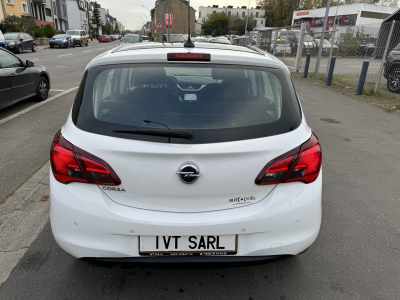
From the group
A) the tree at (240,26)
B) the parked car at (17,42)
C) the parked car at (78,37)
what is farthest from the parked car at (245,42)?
the tree at (240,26)

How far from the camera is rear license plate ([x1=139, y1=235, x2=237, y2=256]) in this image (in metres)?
1.95

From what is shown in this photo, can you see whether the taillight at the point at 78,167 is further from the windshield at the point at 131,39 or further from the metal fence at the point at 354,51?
the windshield at the point at 131,39

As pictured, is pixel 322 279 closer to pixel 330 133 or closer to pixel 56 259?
pixel 56 259

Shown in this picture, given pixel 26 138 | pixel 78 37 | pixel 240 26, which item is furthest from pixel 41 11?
pixel 26 138

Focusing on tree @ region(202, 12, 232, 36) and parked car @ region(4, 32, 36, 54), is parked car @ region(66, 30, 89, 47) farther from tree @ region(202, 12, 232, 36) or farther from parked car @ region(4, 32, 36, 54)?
tree @ region(202, 12, 232, 36)

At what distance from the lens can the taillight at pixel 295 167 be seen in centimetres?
196

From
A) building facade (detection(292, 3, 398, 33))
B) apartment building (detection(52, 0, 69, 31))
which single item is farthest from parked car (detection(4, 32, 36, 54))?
apartment building (detection(52, 0, 69, 31))

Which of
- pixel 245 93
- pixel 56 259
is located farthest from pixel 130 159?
pixel 56 259

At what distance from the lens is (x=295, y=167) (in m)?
2.00

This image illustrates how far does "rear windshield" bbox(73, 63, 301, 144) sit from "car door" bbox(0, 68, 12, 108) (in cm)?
555

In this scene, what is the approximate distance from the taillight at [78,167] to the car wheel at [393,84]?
11.3 metres

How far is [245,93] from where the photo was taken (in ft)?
7.31

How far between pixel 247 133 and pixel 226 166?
0.24 m

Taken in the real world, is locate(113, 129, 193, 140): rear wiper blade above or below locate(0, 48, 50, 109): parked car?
above
